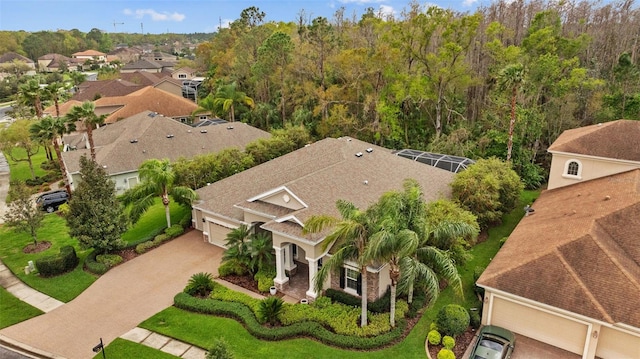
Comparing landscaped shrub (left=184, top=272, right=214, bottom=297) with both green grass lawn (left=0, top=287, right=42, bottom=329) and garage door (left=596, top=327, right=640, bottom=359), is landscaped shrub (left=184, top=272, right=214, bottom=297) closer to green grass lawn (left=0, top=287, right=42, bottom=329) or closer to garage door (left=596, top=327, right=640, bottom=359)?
green grass lawn (left=0, top=287, right=42, bottom=329)

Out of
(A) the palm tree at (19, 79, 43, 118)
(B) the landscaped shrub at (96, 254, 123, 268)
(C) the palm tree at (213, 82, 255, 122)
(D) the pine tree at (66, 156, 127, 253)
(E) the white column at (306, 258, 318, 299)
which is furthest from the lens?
(C) the palm tree at (213, 82, 255, 122)

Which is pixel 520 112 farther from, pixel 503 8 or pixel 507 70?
pixel 503 8

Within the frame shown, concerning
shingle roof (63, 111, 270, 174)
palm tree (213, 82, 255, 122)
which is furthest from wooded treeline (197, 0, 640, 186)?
shingle roof (63, 111, 270, 174)

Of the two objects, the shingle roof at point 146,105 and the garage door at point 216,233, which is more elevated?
the shingle roof at point 146,105

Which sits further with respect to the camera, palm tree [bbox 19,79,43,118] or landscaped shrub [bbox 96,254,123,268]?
palm tree [bbox 19,79,43,118]

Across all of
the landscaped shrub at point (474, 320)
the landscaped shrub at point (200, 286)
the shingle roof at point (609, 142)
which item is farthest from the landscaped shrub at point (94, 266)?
the shingle roof at point (609, 142)

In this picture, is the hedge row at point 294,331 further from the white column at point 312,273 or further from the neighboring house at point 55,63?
the neighboring house at point 55,63

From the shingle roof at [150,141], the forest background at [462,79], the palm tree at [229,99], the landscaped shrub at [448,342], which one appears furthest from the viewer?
the palm tree at [229,99]

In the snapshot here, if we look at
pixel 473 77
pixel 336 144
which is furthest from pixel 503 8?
pixel 336 144
